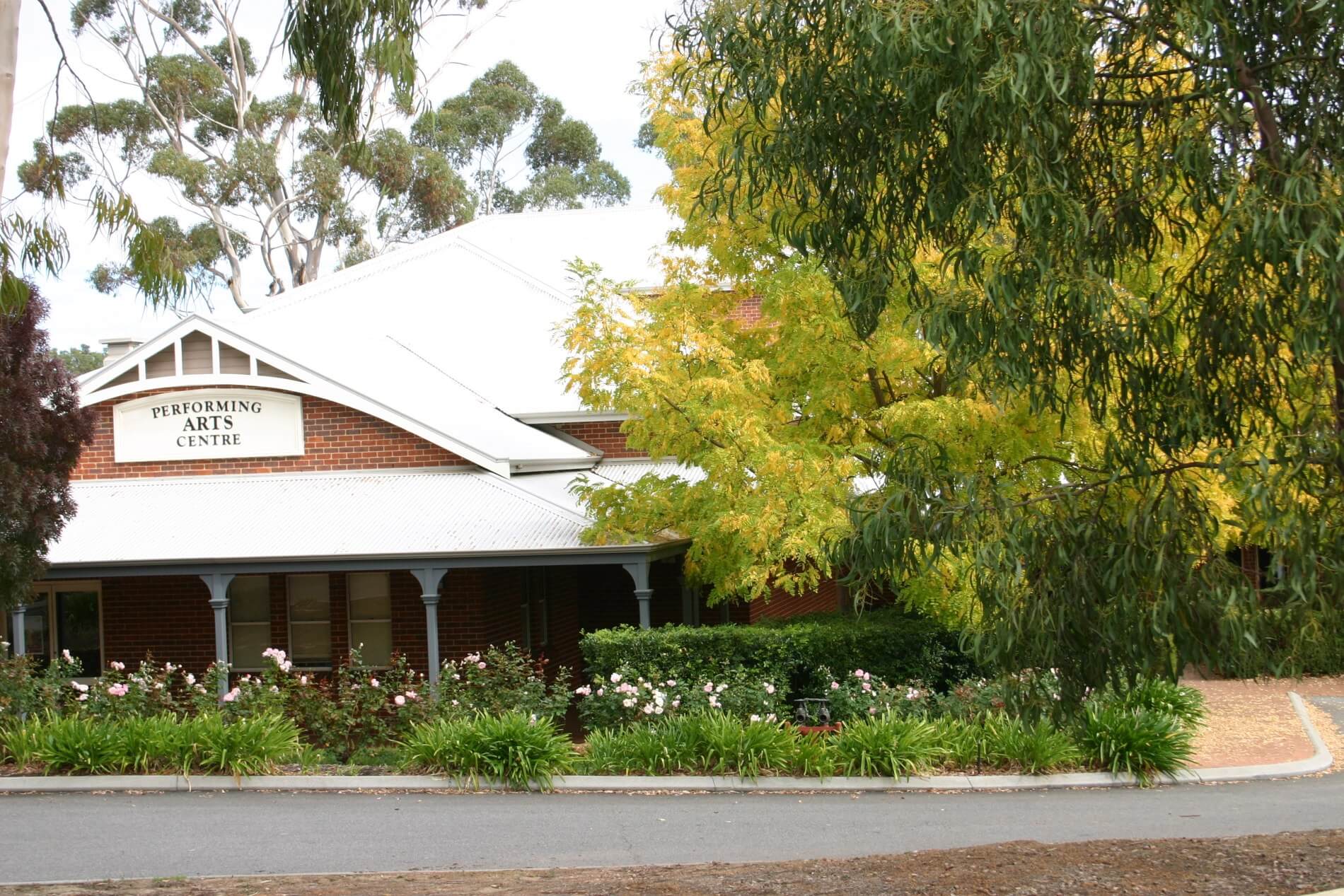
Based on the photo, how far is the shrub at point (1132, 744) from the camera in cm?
1297

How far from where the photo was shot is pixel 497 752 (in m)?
12.9

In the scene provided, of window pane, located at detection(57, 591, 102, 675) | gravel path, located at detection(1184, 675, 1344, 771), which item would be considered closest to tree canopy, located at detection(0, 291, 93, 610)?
window pane, located at detection(57, 591, 102, 675)

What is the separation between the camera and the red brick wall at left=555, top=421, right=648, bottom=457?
21281 mm

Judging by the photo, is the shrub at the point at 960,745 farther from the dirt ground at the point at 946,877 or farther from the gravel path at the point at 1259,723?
the dirt ground at the point at 946,877

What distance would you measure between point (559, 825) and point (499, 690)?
10.7 feet

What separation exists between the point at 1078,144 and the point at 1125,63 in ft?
1.49

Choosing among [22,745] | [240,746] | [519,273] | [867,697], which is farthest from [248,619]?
[867,697]

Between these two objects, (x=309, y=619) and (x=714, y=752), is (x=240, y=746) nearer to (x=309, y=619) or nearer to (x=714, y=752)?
(x=714, y=752)

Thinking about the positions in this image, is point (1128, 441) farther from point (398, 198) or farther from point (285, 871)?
point (398, 198)

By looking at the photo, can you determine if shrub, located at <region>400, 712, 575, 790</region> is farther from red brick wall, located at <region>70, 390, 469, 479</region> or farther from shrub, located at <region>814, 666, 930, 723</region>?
red brick wall, located at <region>70, 390, 469, 479</region>

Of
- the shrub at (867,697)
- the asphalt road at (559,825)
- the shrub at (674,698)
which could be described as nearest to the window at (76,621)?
the asphalt road at (559,825)

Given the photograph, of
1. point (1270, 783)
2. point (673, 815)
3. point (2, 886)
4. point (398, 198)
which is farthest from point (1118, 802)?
point (398, 198)

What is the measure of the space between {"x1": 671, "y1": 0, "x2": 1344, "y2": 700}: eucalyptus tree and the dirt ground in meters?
1.42

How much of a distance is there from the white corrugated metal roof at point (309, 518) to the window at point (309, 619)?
1.55 m
